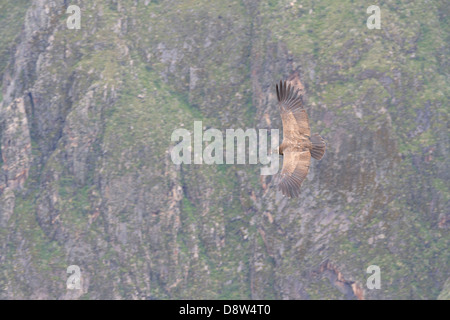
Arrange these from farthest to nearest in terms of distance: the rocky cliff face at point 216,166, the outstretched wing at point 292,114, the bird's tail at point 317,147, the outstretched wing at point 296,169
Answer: the rocky cliff face at point 216,166
the outstretched wing at point 296,169
the outstretched wing at point 292,114
the bird's tail at point 317,147

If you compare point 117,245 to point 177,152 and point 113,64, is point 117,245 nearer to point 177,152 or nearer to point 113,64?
point 177,152

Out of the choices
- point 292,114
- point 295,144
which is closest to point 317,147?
point 295,144

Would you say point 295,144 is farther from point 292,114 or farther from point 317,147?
point 292,114

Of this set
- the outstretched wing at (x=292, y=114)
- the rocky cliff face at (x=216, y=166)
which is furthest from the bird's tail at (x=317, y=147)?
the rocky cliff face at (x=216, y=166)

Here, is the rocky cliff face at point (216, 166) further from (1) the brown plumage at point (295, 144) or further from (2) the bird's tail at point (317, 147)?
(2) the bird's tail at point (317, 147)

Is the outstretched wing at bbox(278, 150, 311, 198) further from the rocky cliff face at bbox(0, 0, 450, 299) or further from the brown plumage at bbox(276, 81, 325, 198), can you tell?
the rocky cliff face at bbox(0, 0, 450, 299)

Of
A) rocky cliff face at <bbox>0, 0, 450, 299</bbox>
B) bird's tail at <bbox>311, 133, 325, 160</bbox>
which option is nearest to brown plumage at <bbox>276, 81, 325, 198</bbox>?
bird's tail at <bbox>311, 133, 325, 160</bbox>
